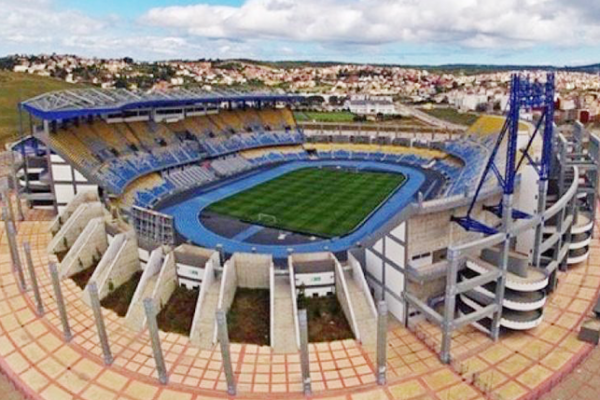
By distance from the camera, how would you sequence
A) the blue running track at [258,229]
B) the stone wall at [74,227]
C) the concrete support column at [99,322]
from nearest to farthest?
the concrete support column at [99,322] < the blue running track at [258,229] < the stone wall at [74,227]

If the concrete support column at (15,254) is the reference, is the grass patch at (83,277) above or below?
below

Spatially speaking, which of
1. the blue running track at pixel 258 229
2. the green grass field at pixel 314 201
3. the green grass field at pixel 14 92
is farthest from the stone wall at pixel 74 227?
the green grass field at pixel 14 92

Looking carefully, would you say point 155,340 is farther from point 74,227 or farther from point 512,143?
point 512,143

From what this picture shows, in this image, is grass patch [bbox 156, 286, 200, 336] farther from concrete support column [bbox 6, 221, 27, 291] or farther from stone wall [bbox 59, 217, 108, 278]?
concrete support column [bbox 6, 221, 27, 291]

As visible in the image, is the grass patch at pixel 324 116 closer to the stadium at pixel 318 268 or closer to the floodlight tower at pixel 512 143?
the stadium at pixel 318 268

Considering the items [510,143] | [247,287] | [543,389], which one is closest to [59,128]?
[247,287]

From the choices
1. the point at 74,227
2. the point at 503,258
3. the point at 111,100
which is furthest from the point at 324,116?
the point at 503,258

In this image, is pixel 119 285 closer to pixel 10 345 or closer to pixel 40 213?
pixel 10 345
